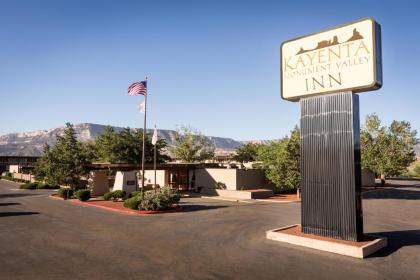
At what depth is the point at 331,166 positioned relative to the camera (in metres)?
17.7

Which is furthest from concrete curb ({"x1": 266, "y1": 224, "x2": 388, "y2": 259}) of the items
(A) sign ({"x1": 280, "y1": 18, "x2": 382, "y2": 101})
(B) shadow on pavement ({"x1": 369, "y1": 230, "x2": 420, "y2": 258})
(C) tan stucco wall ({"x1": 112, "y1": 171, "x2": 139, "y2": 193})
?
(C) tan stucco wall ({"x1": 112, "y1": 171, "x2": 139, "y2": 193})

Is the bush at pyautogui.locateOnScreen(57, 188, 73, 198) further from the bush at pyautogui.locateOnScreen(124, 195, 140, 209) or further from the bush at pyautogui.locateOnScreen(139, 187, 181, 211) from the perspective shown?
the bush at pyautogui.locateOnScreen(139, 187, 181, 211)

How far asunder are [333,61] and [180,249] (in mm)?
12127

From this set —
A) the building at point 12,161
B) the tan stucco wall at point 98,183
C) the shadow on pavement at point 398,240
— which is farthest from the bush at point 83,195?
the building at point 12,161

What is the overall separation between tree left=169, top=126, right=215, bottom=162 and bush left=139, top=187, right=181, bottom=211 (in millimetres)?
41028

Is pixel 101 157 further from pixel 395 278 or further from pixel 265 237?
pixel 395 278

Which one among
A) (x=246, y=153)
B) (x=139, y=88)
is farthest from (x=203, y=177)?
(x=246, y=153)

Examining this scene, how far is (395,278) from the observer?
1278cm

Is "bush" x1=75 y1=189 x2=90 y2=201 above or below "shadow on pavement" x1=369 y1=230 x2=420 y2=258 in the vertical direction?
above

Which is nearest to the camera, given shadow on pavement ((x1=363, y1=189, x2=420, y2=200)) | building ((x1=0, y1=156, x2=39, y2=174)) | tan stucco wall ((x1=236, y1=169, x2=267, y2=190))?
shadow on pavement ((x1=363, y1=189, x2=420, y2=200))

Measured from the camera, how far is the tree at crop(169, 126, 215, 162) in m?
71.6

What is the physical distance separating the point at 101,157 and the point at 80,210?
4415cm

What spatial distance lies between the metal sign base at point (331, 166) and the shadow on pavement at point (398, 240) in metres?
1.24

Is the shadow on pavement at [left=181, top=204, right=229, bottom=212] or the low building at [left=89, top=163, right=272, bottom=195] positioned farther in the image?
the low building at [left=89, top=163, right=272, bottom=195]
